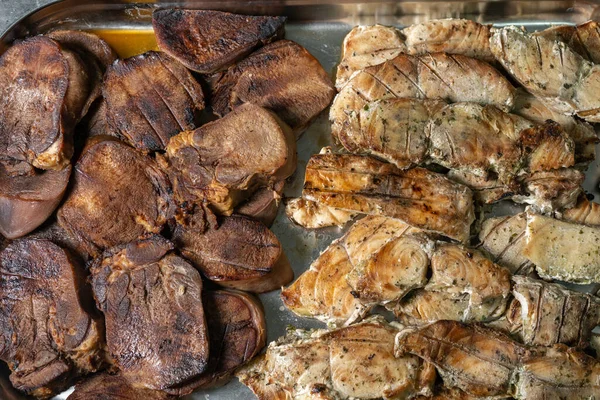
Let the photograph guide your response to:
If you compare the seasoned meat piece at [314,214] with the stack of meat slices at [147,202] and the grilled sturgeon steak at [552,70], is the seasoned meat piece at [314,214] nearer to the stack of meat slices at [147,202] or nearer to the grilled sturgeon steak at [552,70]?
the stack of meat slices at [147,202]

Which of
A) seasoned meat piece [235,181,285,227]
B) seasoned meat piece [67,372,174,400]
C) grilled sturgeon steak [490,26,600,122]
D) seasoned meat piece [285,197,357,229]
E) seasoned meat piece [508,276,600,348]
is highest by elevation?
grilled sturgeon steak [490,26,600,122]

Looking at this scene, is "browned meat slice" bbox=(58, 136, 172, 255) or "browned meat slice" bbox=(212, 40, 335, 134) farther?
"browned meat slice" bbox=(212, 40, 335, 134)

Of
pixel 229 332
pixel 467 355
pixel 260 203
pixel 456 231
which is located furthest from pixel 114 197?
pixel 467 355

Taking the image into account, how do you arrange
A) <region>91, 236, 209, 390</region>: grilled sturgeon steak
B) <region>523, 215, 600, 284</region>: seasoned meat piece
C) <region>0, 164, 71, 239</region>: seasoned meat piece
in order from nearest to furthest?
<region>523, 215, 600, 284</region>: seasoned meat piece
<region>91, 236, 209, 390</region>: grilled sturgeon steak
<region>0, 164, 71, 239</region>: seasoned meat piece

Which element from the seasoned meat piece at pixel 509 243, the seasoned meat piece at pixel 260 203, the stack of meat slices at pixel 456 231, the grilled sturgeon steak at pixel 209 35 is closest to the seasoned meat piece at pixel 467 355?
the stack of meat slices at pixel 456 231

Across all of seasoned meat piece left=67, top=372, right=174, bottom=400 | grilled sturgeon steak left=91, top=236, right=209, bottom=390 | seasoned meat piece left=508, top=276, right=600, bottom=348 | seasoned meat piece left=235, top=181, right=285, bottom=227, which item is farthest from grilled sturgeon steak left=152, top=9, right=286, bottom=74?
seasoned meat piece left=508, top=276, right=600, bottom=348

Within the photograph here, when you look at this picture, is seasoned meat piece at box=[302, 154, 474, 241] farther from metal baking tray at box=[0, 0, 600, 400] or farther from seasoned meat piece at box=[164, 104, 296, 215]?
metal baking tray at box=[0, 0, 600, 400]

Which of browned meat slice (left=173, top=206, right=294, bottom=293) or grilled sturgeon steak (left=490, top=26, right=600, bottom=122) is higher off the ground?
grilled sturgeon steak (left=490, top=26, right=600, bottom=122)
